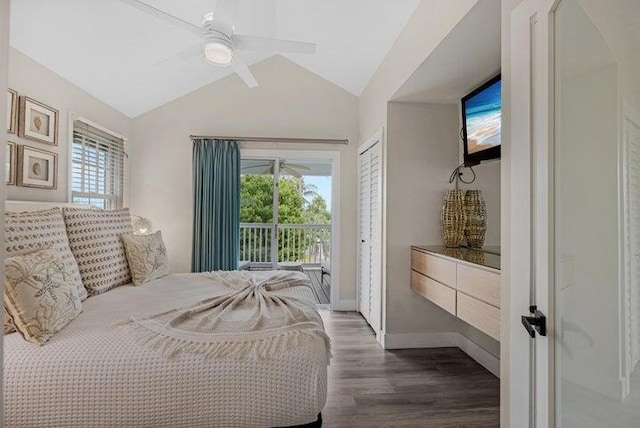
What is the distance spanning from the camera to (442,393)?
223 cm

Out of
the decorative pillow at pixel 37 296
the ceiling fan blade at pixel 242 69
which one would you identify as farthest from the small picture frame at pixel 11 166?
the ceiling fan blade at pixel 242 69

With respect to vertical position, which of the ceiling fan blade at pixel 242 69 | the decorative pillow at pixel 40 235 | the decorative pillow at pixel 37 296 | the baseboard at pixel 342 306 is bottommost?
the baseboard at pixel 342 306

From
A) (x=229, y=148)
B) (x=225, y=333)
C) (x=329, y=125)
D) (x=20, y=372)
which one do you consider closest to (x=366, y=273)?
(x=329, y=125)

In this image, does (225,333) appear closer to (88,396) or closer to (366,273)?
(88,396)

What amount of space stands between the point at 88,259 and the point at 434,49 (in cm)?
260

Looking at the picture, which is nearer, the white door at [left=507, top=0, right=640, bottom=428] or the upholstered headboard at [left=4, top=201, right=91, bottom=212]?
the white door at [left=507, top=0, right=640, bottom=428]

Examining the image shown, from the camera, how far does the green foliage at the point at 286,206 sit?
428cm

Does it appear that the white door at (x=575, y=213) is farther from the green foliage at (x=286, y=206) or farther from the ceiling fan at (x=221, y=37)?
the green foliage at (x=286, y=206)

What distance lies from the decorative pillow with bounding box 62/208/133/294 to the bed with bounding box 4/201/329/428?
0.83 m

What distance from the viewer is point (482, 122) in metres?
2.39

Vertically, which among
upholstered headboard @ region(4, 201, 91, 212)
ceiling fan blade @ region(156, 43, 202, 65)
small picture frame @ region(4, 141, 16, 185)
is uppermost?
ceiling fan blade @ region(156, 43, 202, 65)

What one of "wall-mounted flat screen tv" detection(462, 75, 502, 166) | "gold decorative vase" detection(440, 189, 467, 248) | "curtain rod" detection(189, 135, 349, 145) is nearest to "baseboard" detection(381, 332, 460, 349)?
"gold decorative vase" detection(440, 189, 467, 248)

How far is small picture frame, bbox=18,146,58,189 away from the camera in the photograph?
7.69 feet

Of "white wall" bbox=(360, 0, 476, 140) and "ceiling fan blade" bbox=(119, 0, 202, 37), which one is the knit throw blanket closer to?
"ceiling fan blade" bbox=(119, 0, 202, 37)
